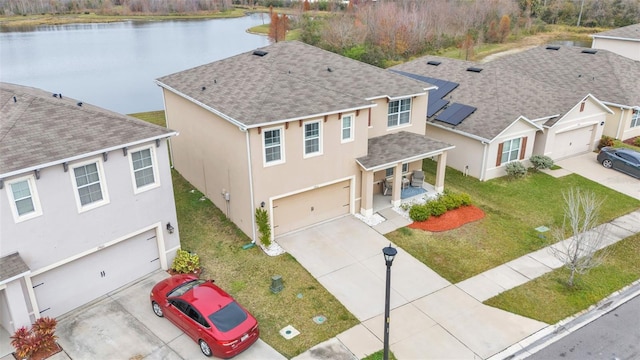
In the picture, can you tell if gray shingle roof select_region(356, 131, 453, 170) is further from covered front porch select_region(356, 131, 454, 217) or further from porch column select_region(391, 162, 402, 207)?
porch column select_region(391, 162, 402, 207)

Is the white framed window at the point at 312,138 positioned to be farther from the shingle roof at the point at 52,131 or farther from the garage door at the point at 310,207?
the shingle roof at the point at 52,131

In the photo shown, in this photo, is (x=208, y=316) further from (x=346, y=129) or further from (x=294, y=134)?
(x=346, y=129)

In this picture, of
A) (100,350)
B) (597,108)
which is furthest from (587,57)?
(100,350)

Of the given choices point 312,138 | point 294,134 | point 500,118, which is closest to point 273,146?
point 294,134

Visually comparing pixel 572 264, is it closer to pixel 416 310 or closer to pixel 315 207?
pixel 416 310

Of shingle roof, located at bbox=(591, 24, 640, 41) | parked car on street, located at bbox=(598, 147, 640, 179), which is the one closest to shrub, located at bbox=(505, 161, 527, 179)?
parked car on street, located at bbox=(598, 147, 640, 179)

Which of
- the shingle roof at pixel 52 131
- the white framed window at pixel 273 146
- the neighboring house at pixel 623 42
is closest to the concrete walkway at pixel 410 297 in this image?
the white framed window at pixel 273 146
